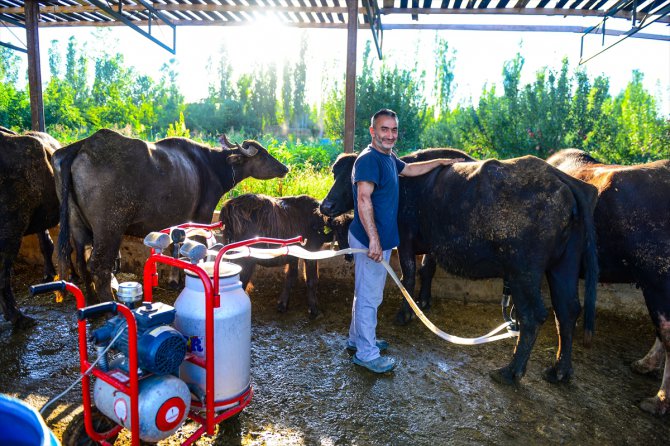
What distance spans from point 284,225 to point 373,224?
5.70 ft

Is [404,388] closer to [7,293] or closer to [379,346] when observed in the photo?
[379,346]

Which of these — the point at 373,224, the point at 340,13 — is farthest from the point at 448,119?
the point at 373,224

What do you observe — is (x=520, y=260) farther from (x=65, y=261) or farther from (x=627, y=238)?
(x=65, y=261)

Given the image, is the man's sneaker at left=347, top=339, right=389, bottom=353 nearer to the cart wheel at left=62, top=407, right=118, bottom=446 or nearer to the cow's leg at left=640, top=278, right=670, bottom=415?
the cow's leg at left=640, top=278, right=670, bottom=415

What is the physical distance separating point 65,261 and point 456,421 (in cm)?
422

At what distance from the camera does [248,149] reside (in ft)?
23.0

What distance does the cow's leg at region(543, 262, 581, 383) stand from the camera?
3.86 meters

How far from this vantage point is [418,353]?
4492 mm

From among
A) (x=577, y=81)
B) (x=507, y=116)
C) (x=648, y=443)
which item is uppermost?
(x=577, y=81)

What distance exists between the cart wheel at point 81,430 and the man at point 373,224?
7.19 ft

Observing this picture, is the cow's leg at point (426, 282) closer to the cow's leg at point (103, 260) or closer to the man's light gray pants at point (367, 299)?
the man's light gray pants at point (367, 299)

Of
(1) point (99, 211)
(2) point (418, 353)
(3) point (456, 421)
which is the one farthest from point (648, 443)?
(1) point (99, 211)

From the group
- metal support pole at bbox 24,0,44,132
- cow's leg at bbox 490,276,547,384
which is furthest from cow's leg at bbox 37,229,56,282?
cow's leg at bbox 490,276,547,384

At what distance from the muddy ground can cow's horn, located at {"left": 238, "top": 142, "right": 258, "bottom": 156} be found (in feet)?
8.89
